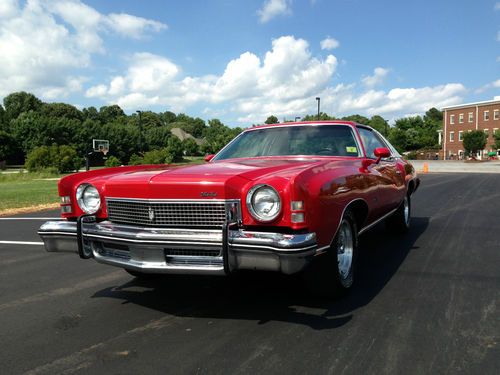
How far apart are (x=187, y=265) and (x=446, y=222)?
244 inches

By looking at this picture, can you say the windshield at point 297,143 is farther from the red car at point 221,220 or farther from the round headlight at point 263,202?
the round headlight at point 263,202

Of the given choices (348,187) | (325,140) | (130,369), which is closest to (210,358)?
(130,369)

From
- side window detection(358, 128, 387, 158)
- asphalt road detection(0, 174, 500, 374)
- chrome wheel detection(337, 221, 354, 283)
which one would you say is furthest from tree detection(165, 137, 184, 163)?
chrome wheel detection(337, 221, 354, 283)

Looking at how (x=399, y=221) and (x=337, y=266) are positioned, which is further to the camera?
(x=399, y=221)

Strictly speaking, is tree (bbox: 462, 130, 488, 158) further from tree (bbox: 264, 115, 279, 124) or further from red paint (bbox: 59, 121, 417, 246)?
red paint (bbox: 59, 121, 417, 246)

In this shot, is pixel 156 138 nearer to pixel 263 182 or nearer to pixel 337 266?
pixel 337 266

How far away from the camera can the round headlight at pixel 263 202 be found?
3001 mm

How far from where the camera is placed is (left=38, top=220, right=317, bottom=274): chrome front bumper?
2.86 m

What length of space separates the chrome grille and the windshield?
167 centimetres

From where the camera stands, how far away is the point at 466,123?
68.0 m

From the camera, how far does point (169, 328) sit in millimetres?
3219

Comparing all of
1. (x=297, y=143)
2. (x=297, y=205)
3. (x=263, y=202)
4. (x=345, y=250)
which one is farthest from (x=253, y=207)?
(x=297, y=143)

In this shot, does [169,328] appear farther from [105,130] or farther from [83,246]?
[105,130]

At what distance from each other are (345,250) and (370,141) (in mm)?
1903
